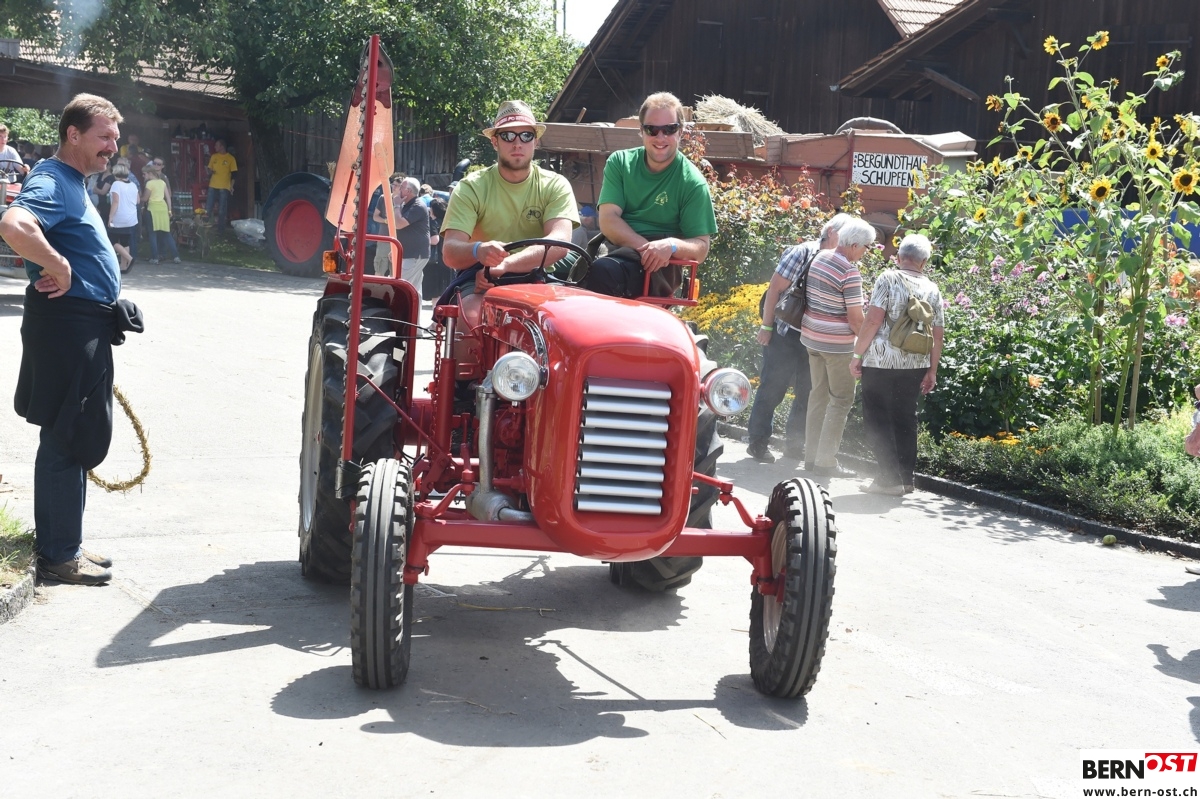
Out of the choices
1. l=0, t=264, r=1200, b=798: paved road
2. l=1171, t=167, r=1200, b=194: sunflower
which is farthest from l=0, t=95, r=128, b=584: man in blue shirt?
l=1171, t=167, r=1200, b=194: sunflower

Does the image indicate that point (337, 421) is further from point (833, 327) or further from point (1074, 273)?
point (1074, 273)

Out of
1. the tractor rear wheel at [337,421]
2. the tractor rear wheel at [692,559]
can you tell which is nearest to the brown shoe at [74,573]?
the tractor rear wheel at [337,421]

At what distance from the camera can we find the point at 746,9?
1106 inches

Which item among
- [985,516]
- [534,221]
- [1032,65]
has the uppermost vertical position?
[1032,65]

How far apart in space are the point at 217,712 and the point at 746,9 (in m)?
25.4

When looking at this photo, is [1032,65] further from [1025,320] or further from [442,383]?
[442,383]

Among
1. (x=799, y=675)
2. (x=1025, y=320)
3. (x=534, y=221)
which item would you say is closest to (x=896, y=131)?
(x=1025, y=320)

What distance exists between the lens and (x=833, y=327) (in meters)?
9.87

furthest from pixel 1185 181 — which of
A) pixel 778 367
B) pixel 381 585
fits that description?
pixel 381 585

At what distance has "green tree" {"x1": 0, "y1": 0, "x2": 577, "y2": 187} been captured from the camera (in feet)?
75.6

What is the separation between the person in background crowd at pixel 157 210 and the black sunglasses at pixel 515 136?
18.2m

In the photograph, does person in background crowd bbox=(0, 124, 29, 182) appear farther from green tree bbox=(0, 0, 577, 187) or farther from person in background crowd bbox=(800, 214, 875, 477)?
person in background crowd bbox=(800, 214, 875, 477)

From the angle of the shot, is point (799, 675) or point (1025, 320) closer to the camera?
point (799, 675)

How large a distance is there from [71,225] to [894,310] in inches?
214
